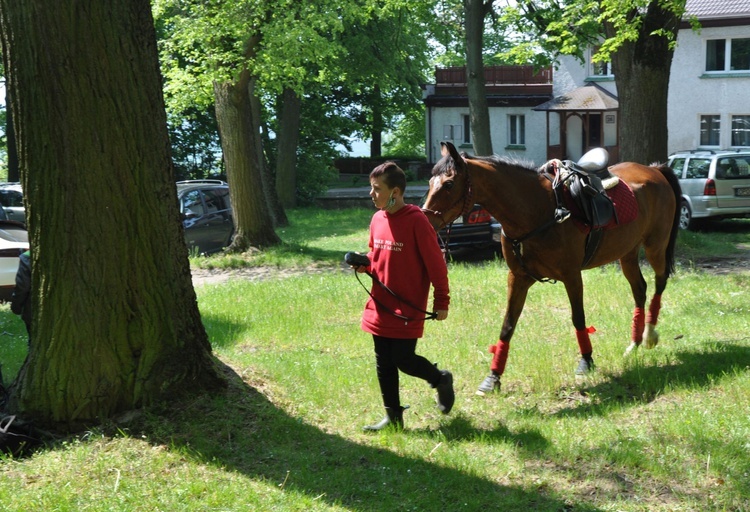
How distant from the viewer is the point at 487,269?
1524 centimetres

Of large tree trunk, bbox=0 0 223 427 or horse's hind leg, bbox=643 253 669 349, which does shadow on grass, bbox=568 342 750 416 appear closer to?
horse's hind leg, bbox=643 253 669 349

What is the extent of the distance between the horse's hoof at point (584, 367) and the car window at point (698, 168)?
16251 millimetres

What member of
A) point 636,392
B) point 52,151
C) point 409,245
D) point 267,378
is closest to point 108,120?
point 52,151

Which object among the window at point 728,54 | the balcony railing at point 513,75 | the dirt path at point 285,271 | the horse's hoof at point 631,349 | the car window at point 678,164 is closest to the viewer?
the horse's hoof at point 631,349

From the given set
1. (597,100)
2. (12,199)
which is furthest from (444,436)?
(597,100)

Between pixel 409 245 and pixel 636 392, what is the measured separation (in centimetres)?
272

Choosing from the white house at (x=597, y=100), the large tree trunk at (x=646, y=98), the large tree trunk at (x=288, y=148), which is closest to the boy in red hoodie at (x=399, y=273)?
the large tree trunk at (x=646, y=98)

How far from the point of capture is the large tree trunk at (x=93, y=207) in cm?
607

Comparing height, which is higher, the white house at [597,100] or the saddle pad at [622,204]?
the white house at [597,100]

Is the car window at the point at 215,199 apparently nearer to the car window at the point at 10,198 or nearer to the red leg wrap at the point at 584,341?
the car window at the point at 10,198

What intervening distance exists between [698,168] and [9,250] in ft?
56.3

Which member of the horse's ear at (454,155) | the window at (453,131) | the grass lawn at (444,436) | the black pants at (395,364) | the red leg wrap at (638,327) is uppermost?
the window at (453,131)

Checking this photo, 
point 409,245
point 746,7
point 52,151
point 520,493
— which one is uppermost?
point 746,7

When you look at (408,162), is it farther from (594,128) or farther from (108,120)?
(108,120)
